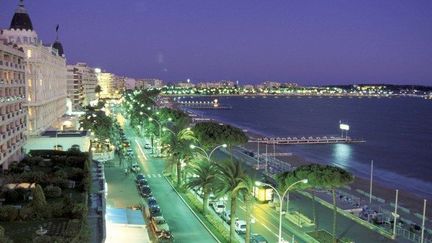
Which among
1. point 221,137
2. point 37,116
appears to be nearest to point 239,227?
point 221,137

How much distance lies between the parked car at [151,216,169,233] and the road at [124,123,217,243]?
1.00 metres

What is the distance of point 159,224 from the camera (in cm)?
4400

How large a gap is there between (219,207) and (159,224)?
1058cm

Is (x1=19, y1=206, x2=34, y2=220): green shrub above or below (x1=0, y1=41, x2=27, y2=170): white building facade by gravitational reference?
below

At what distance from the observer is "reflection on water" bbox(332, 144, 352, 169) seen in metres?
106

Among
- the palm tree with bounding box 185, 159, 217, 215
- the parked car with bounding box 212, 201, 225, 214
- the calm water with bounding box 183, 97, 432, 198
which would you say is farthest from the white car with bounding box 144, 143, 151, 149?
the palm tree with bounding box 185, 159, 217, 215

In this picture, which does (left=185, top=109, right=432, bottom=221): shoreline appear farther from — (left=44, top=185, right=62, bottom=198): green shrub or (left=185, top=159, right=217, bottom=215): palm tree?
(left=44, top=185, right=62, bottom=198): green shrub

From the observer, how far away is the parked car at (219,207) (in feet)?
171

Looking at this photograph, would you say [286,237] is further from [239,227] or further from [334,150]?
[334,150]

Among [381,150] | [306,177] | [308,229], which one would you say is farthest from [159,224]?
[381,150]

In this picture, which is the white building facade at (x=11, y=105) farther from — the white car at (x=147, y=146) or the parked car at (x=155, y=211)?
the white car at (x=147, y=146)

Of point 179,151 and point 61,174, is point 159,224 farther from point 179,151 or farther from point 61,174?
point 179,151

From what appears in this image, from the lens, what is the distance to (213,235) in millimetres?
43188

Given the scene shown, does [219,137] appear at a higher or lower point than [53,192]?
lower
